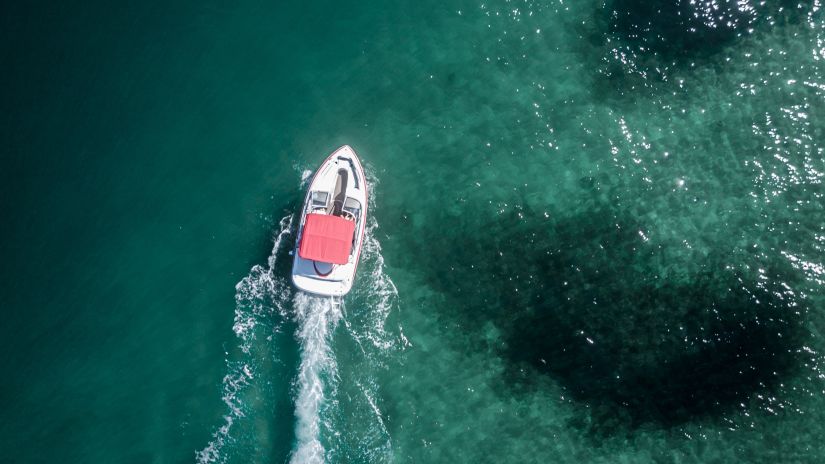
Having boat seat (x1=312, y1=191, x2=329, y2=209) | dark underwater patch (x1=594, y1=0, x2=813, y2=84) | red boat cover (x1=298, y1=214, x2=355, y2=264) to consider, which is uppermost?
dark underwater patch (x1=594, y1=0, x2=813, y2=84)

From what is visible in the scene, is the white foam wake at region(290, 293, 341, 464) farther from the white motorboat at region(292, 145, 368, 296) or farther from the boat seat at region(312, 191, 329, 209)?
the boat seat at region(312, 191, 329, 209)

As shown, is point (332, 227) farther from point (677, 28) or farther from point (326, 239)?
point (677, 28)

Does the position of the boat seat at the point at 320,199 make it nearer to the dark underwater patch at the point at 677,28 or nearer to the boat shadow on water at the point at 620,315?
the boat shadow on water at the point at 620,315

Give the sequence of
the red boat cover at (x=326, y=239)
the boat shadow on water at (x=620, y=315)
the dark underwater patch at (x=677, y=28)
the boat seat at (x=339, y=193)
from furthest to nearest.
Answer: the dark underwater patch at (x=677, y=28)
the boat seat at (x=339, y=193)
the boat shadow on water at (x=620, y=315)
the red boat cover at (x=326, y=239)

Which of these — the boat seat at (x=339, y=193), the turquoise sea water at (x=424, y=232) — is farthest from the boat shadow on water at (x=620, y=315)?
the boat seat at (x=339, y=193)

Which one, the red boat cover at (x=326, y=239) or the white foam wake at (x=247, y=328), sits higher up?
the red boat cover at (x=326, y=239)

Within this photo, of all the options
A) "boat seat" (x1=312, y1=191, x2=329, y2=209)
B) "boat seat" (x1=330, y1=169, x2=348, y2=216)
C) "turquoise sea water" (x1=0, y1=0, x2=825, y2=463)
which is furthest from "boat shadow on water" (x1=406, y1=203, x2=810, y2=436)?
"boat seat" (x1=312, y1=191, x2=329, y2=209)

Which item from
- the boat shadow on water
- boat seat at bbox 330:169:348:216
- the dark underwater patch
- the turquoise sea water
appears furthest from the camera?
the dark underwater patch
